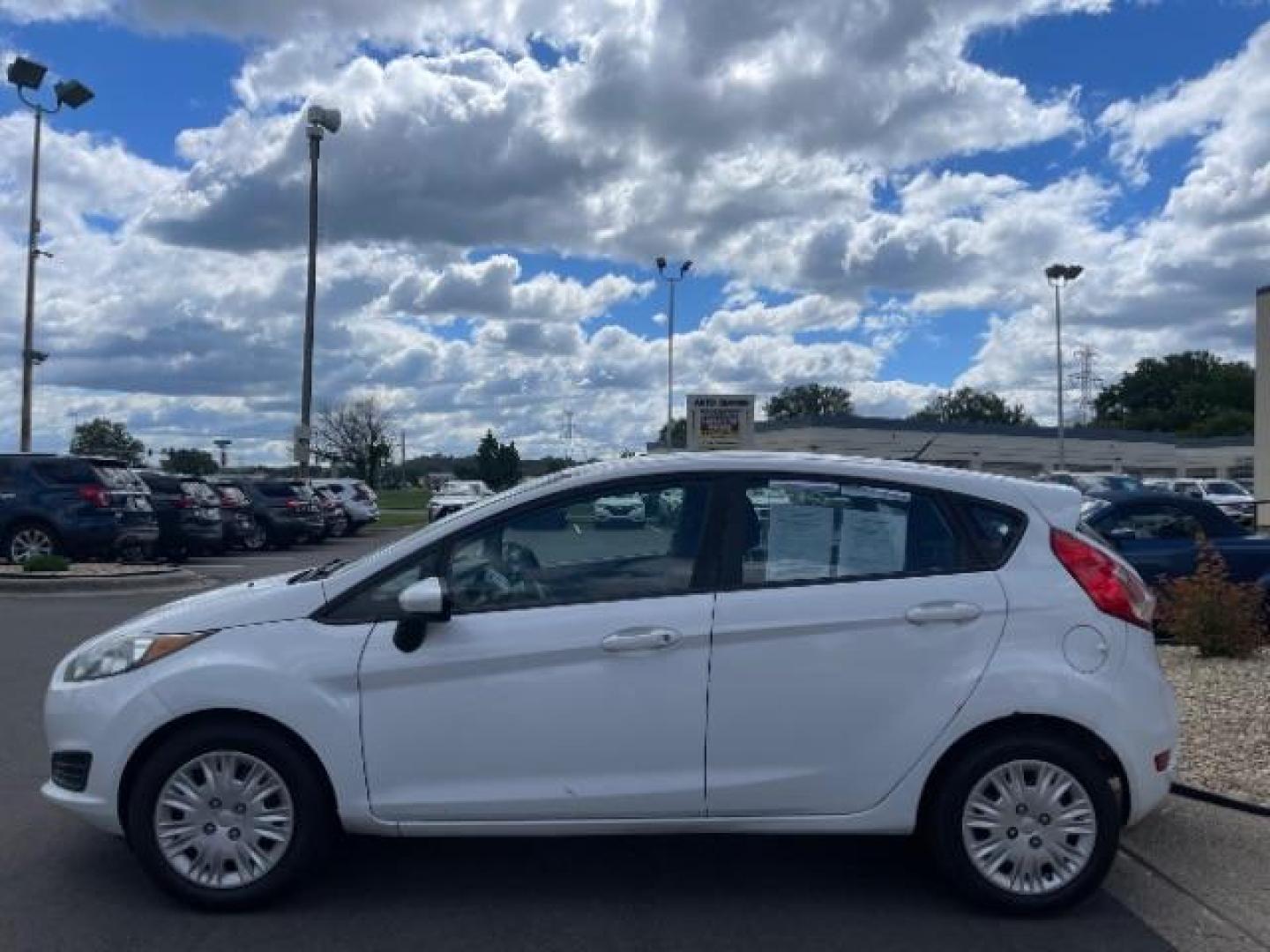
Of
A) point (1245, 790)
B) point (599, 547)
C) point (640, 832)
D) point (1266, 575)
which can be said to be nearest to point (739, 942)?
point (640, 832)

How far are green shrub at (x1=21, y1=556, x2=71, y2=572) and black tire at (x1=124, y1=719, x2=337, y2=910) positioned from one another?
13.9 m

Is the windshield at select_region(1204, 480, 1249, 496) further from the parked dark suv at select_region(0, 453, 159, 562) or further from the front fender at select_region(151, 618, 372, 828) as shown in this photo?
the front fender at select_region(151, 618, 372, 828)

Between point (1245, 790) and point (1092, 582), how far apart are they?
2.32 m

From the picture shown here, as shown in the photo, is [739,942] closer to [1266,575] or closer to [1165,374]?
[1266,575]

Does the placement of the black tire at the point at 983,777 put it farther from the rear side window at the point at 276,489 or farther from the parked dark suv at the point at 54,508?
the rear side window at the point at 276,489

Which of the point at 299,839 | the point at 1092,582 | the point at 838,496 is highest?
the point at 838,496

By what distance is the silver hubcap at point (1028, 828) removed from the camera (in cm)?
494

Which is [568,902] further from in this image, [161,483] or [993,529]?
[161,483]

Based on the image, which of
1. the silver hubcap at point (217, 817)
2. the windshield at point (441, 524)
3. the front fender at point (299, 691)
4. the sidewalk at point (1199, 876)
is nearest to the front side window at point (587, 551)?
the windshield at point (441, 524)

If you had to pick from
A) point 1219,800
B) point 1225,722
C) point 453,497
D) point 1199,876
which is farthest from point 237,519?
point 1199,876

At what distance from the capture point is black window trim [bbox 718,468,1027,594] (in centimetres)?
507

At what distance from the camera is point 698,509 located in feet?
17.1

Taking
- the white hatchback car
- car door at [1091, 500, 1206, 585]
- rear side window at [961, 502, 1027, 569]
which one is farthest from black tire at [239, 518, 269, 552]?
rear side window at [961, 502, 1027, 569]

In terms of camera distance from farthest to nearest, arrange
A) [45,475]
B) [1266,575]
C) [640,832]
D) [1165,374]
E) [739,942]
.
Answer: [1165,374]
[45,475]
[1266,575]
[640,832]
[739,942]
